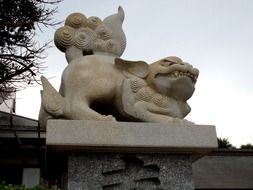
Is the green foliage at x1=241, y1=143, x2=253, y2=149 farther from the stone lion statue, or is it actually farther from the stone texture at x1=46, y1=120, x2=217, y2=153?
the stone texture at x1=46, y1=120, x2=217, y2=153

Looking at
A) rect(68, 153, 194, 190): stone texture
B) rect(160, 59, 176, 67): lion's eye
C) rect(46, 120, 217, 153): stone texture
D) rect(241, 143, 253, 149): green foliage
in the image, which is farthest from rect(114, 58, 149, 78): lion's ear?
rect(241, 143, 253, 149): green foliage

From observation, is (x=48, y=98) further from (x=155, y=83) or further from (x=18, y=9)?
(x=18, y=9)

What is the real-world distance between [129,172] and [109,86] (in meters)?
→ 0.73

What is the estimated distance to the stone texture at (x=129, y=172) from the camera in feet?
9.43

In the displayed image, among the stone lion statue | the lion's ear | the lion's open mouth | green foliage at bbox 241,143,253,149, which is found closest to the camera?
the stone lion statue

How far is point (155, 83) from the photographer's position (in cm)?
327

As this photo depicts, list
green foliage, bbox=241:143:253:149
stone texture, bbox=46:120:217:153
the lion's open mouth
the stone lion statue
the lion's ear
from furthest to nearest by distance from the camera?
green foliage, bbox=241:143:253:149 → the lion's ear → the lion's open mouth → the stone lion statue → stone texture, bbox=46:120:217:153

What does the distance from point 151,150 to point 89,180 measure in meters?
0.55

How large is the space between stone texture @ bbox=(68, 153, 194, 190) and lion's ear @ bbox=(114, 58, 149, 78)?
2.43 feet

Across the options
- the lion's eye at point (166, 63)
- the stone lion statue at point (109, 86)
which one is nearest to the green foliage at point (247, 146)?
the stone lion statue at point (109, 86)

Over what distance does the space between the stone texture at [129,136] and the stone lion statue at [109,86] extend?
0.13 m

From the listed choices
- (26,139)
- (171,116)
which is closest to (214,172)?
(26,139)

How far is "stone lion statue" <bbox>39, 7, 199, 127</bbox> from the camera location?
3043 mm

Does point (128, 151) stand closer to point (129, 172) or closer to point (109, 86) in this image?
point (129, 172)
